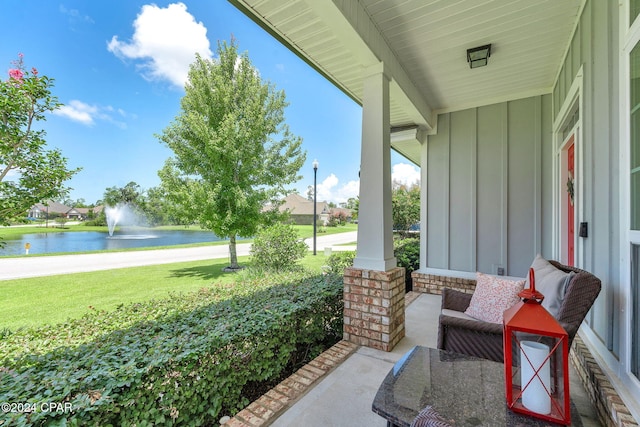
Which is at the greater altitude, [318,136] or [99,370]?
[318,136]

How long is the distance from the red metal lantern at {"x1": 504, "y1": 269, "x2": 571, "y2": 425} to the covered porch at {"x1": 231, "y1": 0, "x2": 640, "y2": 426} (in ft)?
1.76

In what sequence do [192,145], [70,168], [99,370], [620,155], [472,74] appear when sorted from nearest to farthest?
[99,370], [620,155], [472,74], [70,168], [192,145]

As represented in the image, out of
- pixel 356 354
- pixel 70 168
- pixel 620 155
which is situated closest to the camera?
pixel 620 155

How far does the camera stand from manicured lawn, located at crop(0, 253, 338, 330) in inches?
196

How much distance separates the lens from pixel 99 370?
4.56 ft

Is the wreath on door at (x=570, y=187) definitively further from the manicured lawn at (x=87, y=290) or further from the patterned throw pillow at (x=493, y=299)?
the manicured lawn at (x=87, y=290)

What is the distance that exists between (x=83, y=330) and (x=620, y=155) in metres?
4.01

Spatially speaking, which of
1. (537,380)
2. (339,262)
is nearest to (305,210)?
(339,262)

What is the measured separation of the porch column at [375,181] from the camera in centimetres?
274

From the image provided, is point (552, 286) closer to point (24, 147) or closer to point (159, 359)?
point (159, 359)

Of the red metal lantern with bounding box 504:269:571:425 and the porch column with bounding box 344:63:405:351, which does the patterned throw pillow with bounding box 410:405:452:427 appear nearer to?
the red metal lantern with bounding box 504:269:571:425

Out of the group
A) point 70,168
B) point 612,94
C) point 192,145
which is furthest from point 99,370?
point 192,145

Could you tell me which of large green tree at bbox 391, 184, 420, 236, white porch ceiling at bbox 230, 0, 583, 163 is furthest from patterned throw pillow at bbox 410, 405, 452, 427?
large green tree at bbox 391, 184, 420, 236

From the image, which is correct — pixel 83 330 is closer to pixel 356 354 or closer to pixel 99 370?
pixel 99 370
